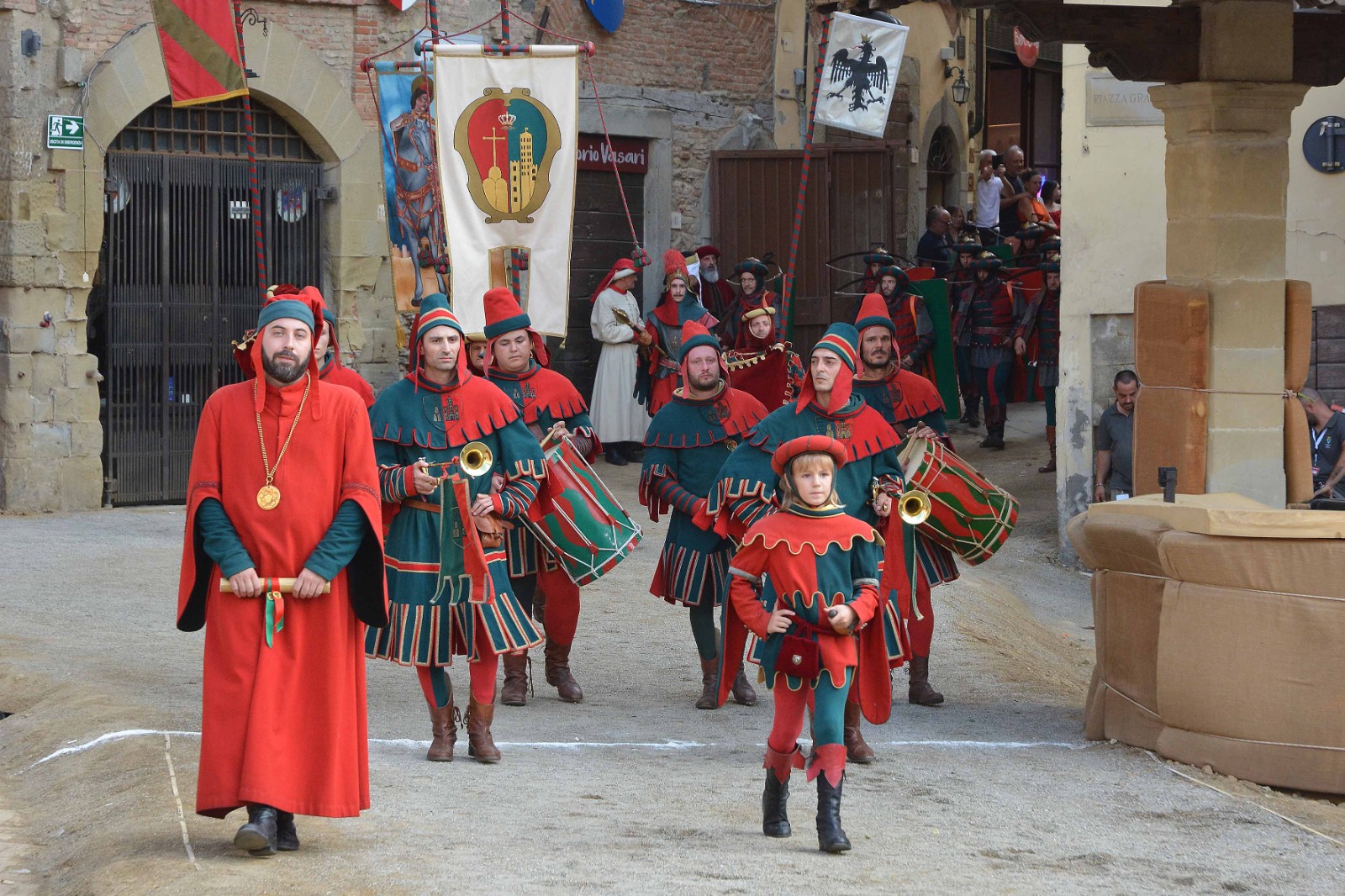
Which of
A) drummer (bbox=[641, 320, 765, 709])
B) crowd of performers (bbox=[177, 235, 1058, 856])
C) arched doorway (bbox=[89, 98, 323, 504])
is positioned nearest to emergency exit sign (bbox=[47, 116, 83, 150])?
arched doorway (bbox=[89, 98, 323, 504])

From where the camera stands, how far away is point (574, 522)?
24.6 ft

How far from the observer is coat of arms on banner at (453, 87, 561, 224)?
11.1 m

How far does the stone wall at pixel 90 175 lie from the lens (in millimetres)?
12656

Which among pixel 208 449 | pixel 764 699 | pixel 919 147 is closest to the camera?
pixel 208 449

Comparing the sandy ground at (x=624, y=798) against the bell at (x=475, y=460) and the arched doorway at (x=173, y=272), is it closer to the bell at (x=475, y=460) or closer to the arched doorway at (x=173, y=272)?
the bell at (x=475, y=460)

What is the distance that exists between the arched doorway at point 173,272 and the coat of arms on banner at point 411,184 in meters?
2.00

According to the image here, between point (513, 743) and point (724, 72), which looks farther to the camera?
point (724, 72)

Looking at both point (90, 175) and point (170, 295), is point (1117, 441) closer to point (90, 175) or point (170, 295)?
point (170, 295)

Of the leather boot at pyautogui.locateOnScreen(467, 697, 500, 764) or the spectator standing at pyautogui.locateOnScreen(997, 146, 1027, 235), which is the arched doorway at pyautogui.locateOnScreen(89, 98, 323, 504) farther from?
the spectator standing at pyautogui.locateOnScreen(997, 146, 1027, 235)

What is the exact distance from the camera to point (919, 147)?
19.9m

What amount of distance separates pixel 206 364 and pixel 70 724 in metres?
6.77

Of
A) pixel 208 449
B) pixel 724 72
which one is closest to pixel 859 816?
pixel 208 449

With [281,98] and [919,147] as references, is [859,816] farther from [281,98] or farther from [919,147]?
[919,147]

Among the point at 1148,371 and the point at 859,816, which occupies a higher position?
the point at 1148,371
